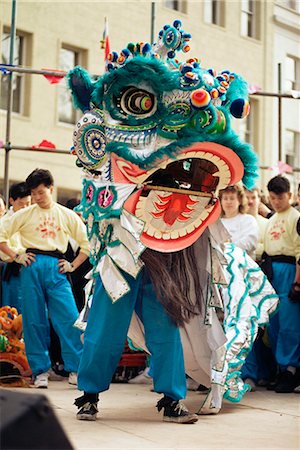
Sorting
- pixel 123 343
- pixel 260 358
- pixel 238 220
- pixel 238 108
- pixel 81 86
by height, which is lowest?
pixel 260 358

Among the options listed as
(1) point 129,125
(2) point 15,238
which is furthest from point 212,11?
(1) point 129,125

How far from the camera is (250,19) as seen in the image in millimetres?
18453

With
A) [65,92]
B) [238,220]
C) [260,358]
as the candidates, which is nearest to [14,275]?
[238,220]

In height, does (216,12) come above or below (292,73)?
above

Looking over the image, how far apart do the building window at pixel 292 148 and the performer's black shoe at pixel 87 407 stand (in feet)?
49.9

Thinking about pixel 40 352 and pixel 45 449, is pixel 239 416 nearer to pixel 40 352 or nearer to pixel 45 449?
pixel 40 352

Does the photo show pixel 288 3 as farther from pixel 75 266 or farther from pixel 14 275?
pixel 75 266

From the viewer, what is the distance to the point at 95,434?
162 inches

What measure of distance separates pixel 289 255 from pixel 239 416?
1.76 m

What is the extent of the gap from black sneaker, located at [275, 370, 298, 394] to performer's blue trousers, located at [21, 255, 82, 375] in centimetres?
147

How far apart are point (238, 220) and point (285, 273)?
0.51 metres

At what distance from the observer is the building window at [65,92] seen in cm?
1562

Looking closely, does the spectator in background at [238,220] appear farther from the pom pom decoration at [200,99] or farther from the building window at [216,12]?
the building window at [216,12]

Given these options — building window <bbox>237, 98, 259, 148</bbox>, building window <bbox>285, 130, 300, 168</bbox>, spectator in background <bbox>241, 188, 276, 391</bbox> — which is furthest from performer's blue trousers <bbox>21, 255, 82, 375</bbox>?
building window <bbox>285, 130, 300, 168</bbox>
